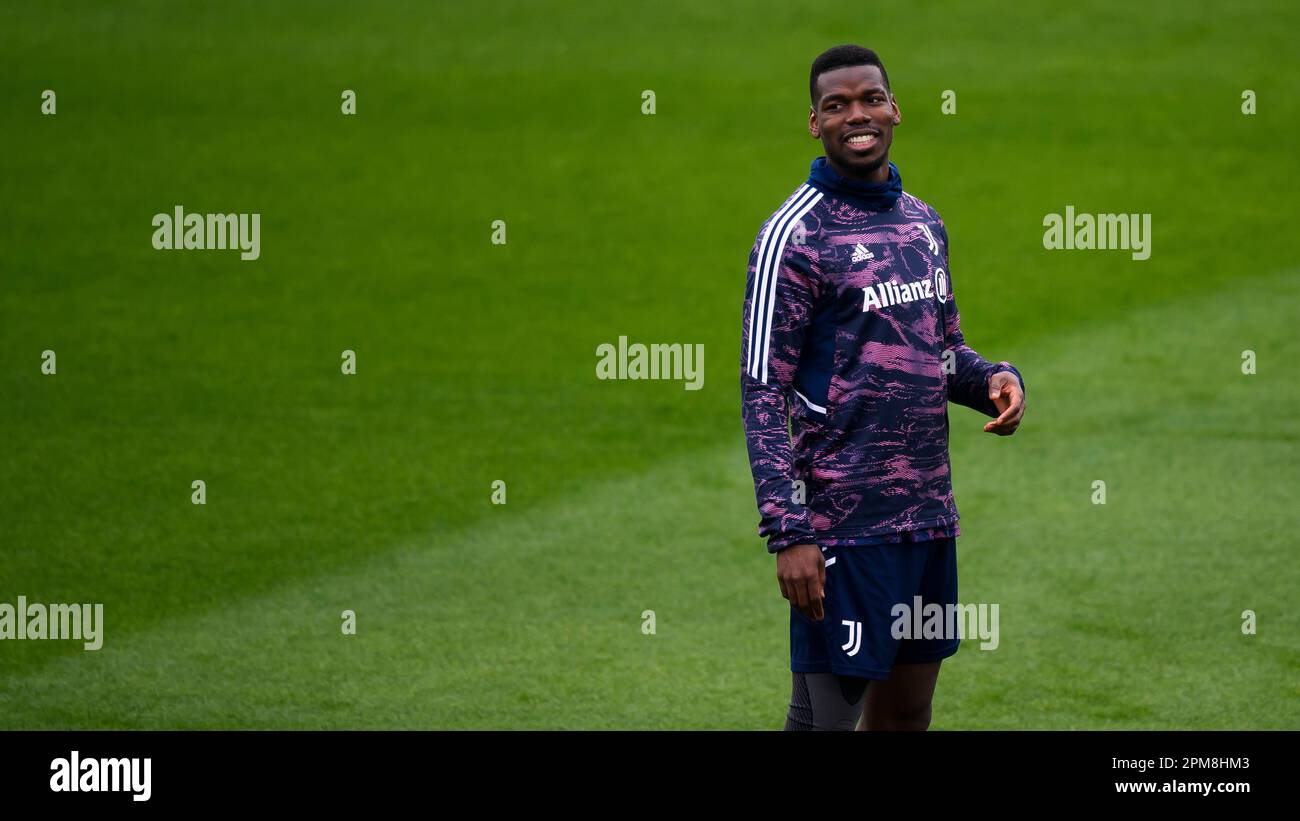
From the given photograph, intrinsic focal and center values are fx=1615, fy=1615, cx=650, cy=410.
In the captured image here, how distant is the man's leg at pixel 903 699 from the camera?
4043mm

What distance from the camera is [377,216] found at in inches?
478

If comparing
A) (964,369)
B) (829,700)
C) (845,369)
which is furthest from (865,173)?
(829,700)

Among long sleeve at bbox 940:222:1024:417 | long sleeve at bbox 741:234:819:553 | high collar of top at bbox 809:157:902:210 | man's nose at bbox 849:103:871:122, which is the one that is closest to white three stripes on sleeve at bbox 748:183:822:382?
long sleeve at bbox 741:234:819:553

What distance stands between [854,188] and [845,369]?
439 millimetres

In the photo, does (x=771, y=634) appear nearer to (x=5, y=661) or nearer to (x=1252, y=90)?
(x=5, y=661)

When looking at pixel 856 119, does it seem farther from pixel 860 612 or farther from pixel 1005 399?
pixel 860 612

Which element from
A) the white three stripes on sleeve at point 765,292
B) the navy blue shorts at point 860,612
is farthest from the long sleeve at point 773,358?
the navy blue shorts at point 860,612

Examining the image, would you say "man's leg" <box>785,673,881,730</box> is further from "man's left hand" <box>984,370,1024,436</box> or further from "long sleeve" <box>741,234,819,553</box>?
"man's left hand" <box>984,370,1024,436</box>

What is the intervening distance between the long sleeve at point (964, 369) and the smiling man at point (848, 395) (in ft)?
0.41

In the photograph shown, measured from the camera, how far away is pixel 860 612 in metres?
3.86

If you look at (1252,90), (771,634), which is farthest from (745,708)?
(1252,90)

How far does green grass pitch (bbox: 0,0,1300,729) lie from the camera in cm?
619

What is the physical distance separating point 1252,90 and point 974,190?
3260mm

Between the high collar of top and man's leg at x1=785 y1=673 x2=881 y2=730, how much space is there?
115 cm
